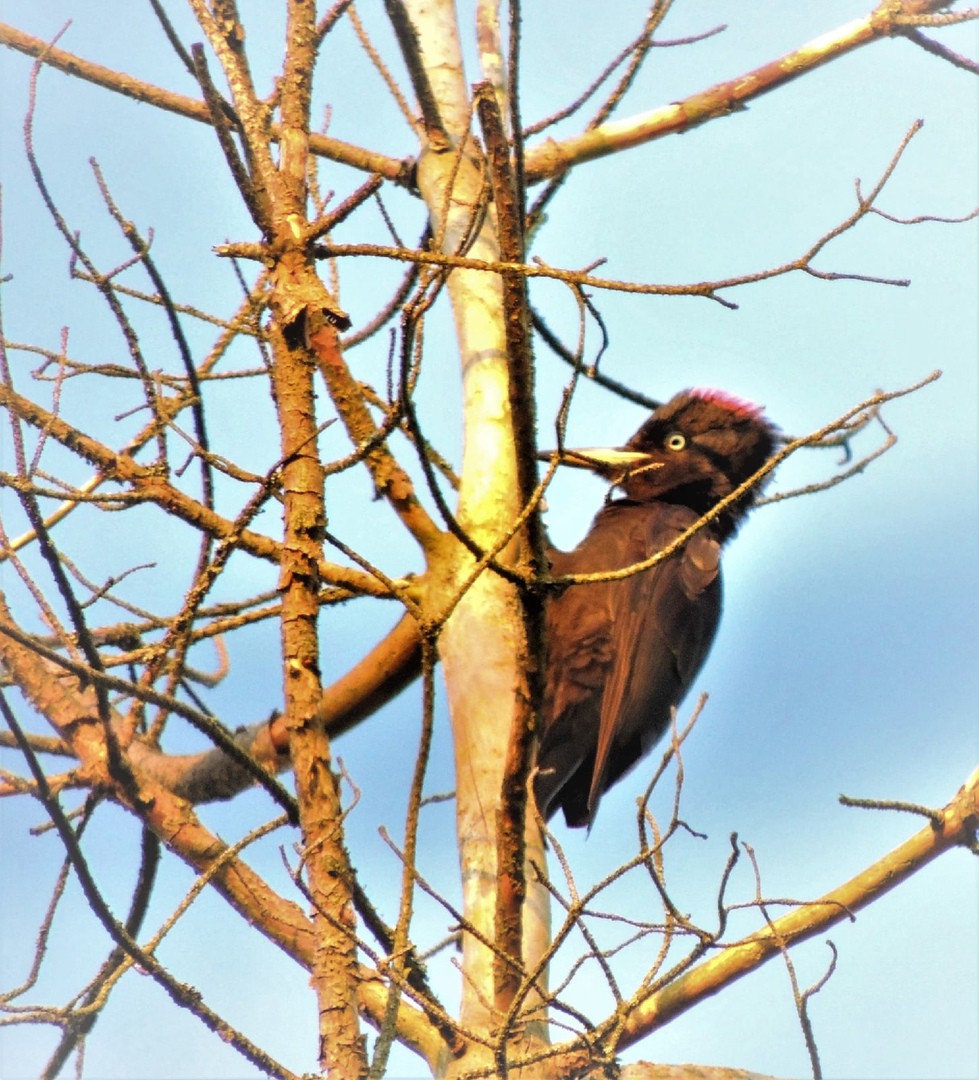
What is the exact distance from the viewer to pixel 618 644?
4527mm

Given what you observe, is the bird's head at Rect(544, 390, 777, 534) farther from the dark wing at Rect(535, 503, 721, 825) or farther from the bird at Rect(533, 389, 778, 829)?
the dark wing at Rect(535, 503, 721, 825)

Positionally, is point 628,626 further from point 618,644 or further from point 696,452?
point 696,452

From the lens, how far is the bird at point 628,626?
4492mm

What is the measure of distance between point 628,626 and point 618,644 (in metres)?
0.07

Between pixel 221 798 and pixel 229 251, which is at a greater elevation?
pixel 229 251

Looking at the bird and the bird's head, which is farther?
the bird's head

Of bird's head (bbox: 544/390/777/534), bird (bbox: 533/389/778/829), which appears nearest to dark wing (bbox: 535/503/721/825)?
bird (bbox: 533/389/778/829)

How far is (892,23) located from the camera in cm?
412

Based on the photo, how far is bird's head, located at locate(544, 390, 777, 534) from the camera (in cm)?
504

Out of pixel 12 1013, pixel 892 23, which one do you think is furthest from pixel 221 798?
pixel 892 23

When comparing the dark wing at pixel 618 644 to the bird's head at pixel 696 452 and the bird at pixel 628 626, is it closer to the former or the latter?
the bird at pixel 628 626

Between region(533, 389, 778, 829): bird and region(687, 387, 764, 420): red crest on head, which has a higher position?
region(687, 387, 764, 420): red crest on head

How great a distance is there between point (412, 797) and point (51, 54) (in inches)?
119

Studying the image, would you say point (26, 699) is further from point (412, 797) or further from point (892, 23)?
point (892, 23)
